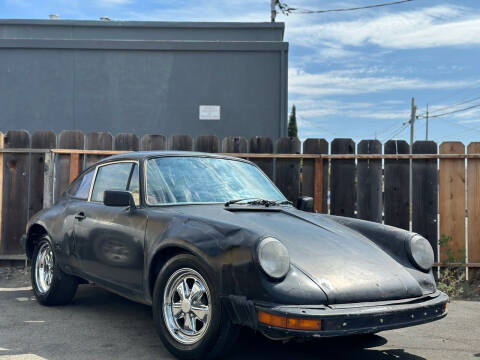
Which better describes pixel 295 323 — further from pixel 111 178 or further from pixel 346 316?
pixel 111 178

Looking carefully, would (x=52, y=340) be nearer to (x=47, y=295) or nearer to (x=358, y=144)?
(x=47, y=295)

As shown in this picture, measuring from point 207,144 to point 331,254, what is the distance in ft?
14.2

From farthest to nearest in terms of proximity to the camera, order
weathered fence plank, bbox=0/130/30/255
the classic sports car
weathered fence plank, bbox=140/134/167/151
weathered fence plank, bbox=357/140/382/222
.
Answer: weathered fence plank, bbox=140/134/167/151 < weathered fence plank, bbox=0/130/30/255 < weathered fence plank, bbox=357/140/382/222 < the classic sports car

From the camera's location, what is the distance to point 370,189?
287 inches

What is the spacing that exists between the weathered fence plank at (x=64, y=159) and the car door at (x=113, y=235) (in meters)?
2.50

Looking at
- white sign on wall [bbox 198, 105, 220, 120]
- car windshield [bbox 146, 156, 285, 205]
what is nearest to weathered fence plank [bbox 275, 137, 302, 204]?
car windshield [bbox 146, 156, 285, 205]

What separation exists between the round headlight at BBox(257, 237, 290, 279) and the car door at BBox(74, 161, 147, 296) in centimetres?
123

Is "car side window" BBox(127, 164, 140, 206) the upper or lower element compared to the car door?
upper

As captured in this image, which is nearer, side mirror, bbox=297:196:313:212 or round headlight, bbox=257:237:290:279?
round headlight, bbox=257:237:290:279

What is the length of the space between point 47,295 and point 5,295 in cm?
99

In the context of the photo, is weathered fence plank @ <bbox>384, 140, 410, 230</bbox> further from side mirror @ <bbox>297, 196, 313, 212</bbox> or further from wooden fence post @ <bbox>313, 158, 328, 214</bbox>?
side mirror @ <bbox>297, 196, 313, 212</bbox>

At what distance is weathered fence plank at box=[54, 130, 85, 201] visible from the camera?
7.67 meters

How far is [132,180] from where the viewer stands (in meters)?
4.72

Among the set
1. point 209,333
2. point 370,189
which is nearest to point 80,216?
point 209,333
